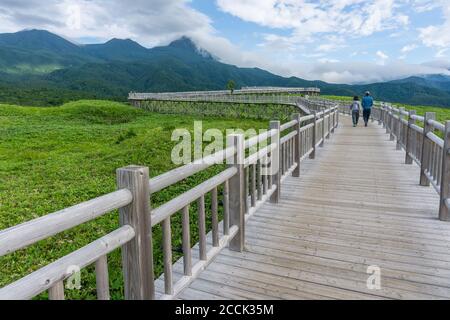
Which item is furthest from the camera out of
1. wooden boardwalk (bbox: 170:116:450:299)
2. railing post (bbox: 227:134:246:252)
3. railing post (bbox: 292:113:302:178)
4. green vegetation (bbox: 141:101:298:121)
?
green vegetation (bbox: 141:101:298:121)

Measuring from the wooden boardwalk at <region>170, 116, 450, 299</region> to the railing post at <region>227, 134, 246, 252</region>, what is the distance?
0.53 feet

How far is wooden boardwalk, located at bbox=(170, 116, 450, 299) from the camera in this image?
142 inches

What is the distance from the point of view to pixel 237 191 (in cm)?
427

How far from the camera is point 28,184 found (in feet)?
34.1

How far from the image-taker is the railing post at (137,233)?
7.95 ft

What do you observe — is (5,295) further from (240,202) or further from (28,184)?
(28,184)

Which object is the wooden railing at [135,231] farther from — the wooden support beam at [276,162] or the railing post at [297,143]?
the railing post at [297,143]

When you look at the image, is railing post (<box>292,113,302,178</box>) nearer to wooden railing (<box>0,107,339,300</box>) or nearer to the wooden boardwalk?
the wooden boardwalk

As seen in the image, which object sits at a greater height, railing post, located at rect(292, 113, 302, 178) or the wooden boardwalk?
railing post, located at rect(292, 113, 302, 178)

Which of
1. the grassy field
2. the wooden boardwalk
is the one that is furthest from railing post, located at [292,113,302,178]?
the grassy field

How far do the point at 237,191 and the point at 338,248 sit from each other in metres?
1.42

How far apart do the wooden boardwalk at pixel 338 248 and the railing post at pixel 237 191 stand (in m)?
0.16
